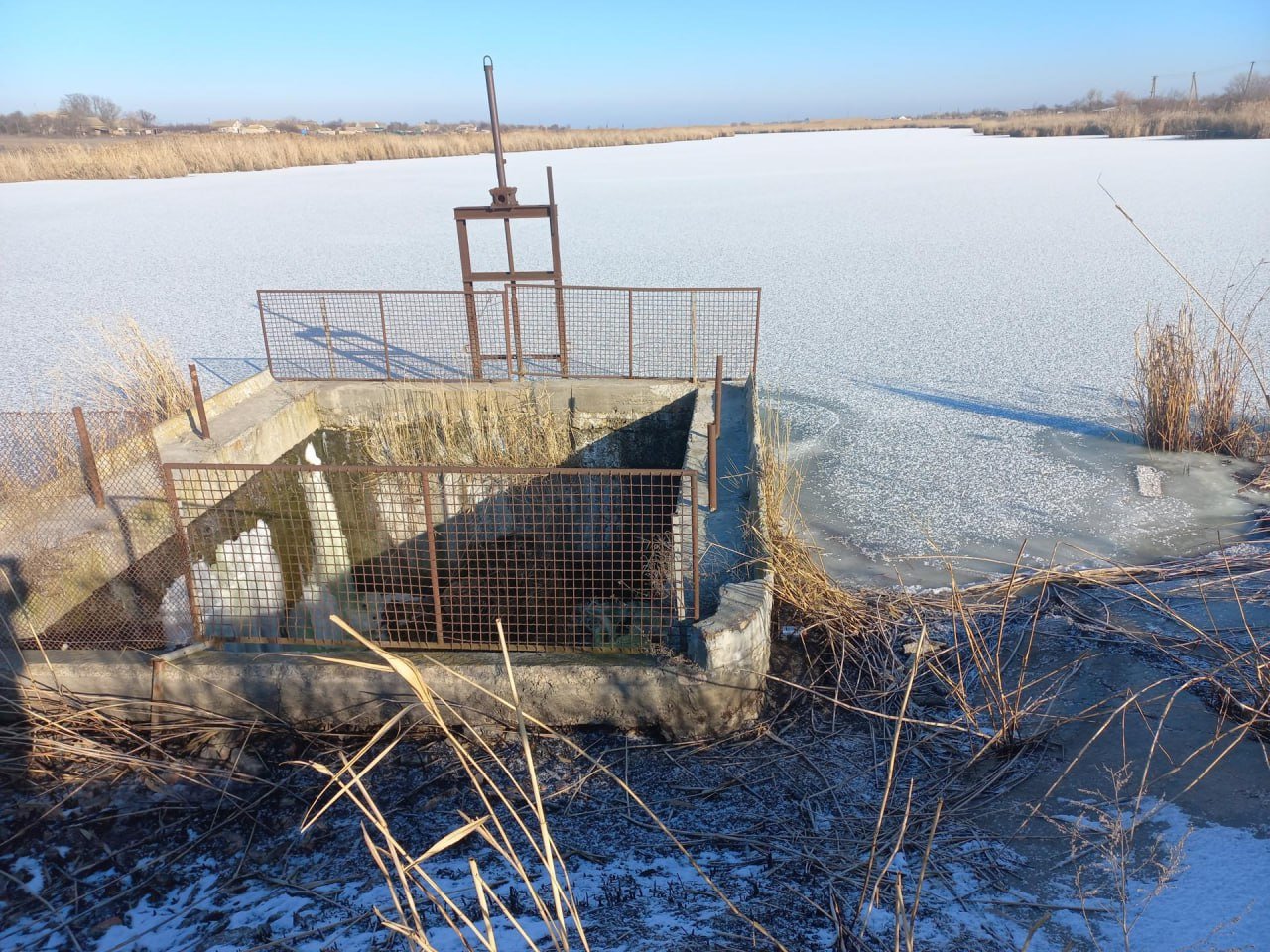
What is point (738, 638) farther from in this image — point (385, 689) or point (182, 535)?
point (182, 535)

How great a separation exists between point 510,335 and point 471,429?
4.82ft

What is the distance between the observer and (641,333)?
11.5 metres

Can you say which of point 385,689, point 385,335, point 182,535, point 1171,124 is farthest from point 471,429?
point 1171,124

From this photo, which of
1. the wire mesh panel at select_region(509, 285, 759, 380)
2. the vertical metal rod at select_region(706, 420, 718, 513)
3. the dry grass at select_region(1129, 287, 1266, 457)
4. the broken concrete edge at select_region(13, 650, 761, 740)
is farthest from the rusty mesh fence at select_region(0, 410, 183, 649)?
the dry grass at select_region(1129, 287, 1266, 457)

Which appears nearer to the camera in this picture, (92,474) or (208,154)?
(92,474)

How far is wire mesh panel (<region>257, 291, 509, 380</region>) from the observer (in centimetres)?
960

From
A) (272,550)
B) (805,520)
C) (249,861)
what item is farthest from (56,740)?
(805,520)

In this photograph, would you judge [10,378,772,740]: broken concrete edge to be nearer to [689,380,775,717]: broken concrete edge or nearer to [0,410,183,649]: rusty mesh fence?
[689,380,775,717]: broken concrete edge

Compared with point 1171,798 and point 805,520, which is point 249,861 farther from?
point 805,520

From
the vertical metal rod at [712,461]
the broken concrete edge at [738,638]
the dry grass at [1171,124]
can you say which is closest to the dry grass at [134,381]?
the vertical metal rod at [712,461]

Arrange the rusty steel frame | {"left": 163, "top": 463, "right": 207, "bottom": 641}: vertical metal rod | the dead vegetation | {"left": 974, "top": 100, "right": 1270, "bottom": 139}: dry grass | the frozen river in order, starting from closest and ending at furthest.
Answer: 1. {"left": 163, "top": 463, "right": 207, "bottom": 641}: vertical metal rod
2. the dead vegetation
3. the frozen river
4. the rusty steel frame
5. {"left": 974, "top": 100, "right": 1270, "bottom": 139}: dry grass

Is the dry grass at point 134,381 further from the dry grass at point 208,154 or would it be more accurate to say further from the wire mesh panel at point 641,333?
the dry grass at point 208,154

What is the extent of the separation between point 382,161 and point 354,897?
36.6 m

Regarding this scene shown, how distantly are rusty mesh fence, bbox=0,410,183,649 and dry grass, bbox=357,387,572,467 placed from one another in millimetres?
2264
